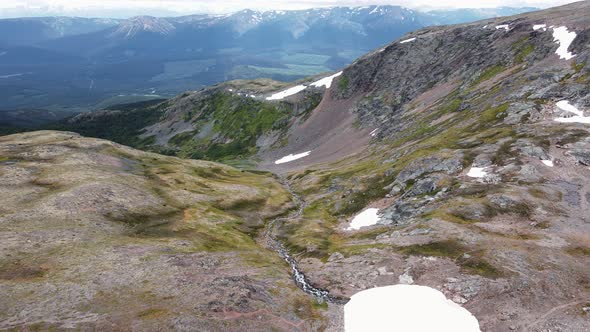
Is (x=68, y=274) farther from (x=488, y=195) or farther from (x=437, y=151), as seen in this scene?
(x=437, y=151)

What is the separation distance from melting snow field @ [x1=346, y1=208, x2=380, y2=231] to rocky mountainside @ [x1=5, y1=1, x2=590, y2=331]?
0.33 meters

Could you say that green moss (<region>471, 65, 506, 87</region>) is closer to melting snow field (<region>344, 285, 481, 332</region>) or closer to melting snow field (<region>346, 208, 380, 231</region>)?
melting snow field (<region>346, 208, 380, 231</region>)

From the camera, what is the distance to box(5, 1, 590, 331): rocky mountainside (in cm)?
5006

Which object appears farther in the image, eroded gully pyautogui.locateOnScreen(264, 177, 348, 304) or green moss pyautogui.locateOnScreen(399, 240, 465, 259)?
green moss pyautogui.locateOnScreen(399, 240, 465, 259)

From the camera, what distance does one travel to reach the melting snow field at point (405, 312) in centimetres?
4391

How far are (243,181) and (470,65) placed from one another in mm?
121831

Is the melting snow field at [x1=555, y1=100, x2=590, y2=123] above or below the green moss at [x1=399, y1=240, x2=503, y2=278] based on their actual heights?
above

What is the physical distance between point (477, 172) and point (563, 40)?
96270mm

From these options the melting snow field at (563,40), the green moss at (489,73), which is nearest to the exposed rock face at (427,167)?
the green moss at (489,73)

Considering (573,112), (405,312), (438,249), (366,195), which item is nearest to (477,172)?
(366,195)

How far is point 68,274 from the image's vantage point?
5159cm

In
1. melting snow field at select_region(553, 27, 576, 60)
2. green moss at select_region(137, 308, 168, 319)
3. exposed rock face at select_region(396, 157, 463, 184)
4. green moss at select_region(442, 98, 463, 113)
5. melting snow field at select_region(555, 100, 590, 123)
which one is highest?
melting snow field at select_region(553, 27, 576, 60)

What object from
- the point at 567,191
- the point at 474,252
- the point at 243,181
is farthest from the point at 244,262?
the point at 243,181

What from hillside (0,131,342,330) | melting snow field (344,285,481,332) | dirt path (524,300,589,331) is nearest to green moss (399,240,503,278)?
dirt path (524,300,589,331)
